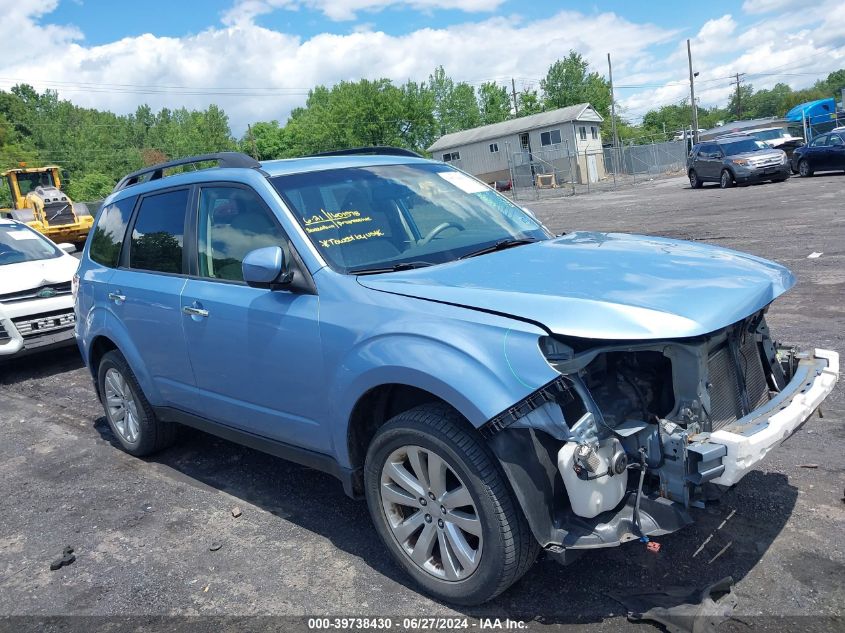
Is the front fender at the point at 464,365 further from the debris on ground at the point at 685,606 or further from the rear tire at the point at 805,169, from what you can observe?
the rear tire at the point at 805,169

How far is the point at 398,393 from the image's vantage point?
342 centimetres

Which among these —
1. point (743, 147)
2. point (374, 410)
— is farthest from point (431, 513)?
point (743, 147)

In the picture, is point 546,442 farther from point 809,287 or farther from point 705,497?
point 809,287

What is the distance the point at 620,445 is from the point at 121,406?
402 centimetres

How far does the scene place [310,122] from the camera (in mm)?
88062

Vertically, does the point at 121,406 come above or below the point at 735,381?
below

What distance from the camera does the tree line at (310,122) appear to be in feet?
223

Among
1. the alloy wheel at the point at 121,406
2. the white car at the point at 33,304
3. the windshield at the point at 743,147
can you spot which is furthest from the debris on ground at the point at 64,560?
the windshield at the point at 743,147

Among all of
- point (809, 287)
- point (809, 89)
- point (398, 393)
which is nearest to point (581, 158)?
point (809, 287)

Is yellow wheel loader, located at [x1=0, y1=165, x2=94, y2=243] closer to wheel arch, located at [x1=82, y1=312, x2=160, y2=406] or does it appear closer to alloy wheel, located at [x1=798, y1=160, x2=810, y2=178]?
wheel arch, located at [x1=82, y1=312, x2=160, y2=406]

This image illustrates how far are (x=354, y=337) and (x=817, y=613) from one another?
7.25 ft

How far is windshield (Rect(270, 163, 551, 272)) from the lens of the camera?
3.77 metres

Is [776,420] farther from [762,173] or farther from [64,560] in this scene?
[762,173]

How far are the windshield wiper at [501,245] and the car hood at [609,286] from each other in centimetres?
10
